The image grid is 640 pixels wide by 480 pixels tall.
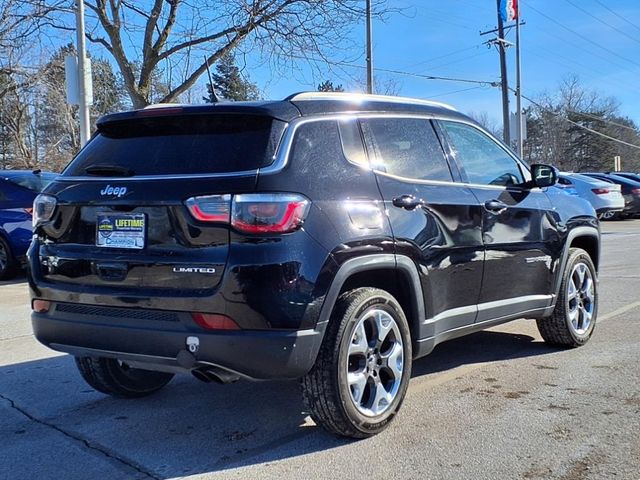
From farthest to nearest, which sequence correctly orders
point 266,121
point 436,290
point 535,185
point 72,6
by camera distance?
point 72,6 → point 535,185 → point 436,290 → point 266,121

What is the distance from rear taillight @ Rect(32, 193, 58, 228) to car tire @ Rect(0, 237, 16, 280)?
6707 mm

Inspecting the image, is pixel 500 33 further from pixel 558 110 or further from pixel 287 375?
pixel 558 110

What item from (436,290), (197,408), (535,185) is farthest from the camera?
(535,185)

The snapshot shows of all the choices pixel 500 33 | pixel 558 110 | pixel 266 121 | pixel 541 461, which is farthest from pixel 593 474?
pixel 558 110

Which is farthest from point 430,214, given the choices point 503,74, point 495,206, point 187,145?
point 503,74

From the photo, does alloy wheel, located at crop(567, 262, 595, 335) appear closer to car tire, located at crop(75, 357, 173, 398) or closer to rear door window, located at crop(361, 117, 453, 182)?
rear door window, located at crop(361, 117, 453, 182)

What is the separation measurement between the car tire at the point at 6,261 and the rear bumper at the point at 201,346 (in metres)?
7.24

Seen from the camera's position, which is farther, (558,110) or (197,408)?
(558,110)

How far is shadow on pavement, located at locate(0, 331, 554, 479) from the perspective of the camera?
359 centimetres

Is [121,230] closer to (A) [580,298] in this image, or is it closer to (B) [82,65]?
(A) [580,298]

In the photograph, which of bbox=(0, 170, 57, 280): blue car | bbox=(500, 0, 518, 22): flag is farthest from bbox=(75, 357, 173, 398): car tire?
bbox=(500, 0, 518, 22): flag

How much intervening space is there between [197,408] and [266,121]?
1.99 metres

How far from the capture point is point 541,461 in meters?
3.42

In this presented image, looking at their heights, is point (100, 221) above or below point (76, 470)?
above
